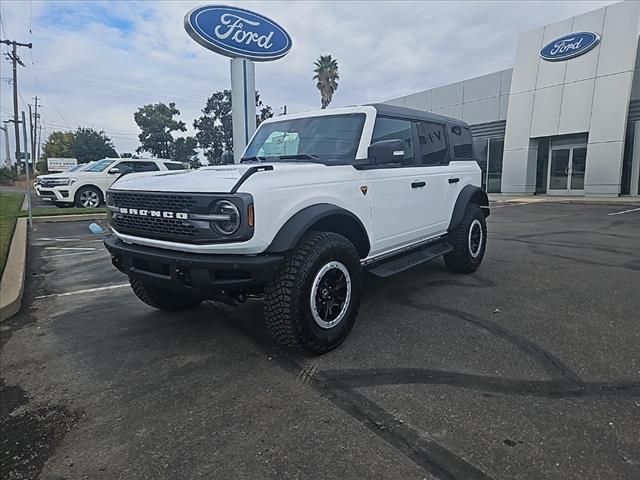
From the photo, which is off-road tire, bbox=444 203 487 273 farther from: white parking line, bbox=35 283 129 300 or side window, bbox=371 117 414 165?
white parking line, bbox=35 283 129 300

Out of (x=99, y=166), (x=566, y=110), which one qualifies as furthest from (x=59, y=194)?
(x=566, y=110)

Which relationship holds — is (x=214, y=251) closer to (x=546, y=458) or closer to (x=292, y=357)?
(x=292, y=357)

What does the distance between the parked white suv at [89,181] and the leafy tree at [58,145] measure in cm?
5149

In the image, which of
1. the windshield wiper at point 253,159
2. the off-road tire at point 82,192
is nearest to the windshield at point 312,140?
the windshield wiper at point 253,159

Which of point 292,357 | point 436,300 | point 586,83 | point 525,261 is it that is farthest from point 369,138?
point 586,83

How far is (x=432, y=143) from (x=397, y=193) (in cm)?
128

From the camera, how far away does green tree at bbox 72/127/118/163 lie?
54.7 m

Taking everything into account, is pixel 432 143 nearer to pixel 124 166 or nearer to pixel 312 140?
pixel 312 140

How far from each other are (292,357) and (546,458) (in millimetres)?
1770

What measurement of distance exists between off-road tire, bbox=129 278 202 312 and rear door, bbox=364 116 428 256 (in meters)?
1.87

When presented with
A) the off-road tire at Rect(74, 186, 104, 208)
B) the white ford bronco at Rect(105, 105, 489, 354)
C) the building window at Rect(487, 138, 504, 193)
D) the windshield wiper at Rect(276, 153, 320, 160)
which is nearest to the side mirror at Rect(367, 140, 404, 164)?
the white ford bronco at Rect(105, 105, 489, 354)

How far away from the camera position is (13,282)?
16.6 feet

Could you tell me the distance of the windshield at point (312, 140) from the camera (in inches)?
159

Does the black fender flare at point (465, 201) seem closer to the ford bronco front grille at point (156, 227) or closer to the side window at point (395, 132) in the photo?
the side window at point (395, 132)
